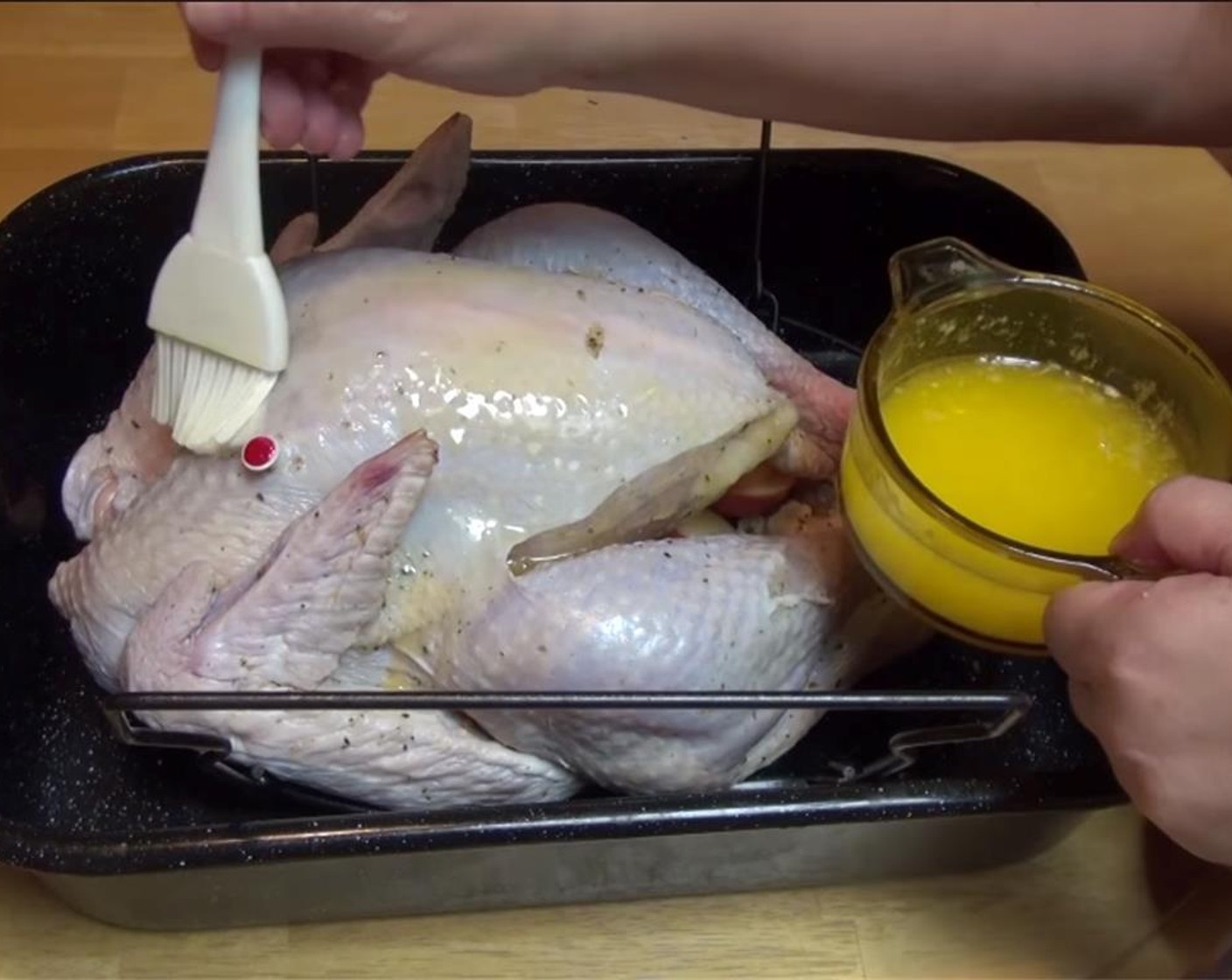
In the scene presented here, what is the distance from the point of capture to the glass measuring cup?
2.40 ft

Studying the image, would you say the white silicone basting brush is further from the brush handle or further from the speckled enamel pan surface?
the speckled enamel pan surface

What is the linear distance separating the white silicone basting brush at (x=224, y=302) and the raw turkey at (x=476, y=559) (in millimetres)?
21

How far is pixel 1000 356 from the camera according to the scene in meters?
0.88

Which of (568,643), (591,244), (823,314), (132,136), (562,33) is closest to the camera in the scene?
(562,33)

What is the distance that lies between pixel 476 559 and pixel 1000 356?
13.5 inches

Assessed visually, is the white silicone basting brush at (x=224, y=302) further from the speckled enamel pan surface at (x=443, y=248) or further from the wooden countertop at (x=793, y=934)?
the wooden countertop at (x=793, y=934)

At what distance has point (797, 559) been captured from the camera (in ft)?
2.82

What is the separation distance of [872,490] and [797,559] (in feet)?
0.33

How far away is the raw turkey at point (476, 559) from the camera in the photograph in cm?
79

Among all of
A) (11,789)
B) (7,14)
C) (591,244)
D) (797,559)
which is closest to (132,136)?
(7,14)

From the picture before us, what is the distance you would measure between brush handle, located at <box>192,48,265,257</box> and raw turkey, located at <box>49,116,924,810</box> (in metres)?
0.08

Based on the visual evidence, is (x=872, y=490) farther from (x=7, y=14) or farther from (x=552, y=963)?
(x=7, y=14)

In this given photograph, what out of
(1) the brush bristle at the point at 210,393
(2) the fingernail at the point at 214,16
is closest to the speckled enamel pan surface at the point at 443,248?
(1) the brush bristle at the point at 210,393

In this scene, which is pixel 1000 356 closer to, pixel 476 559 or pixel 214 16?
pixel 476 559
